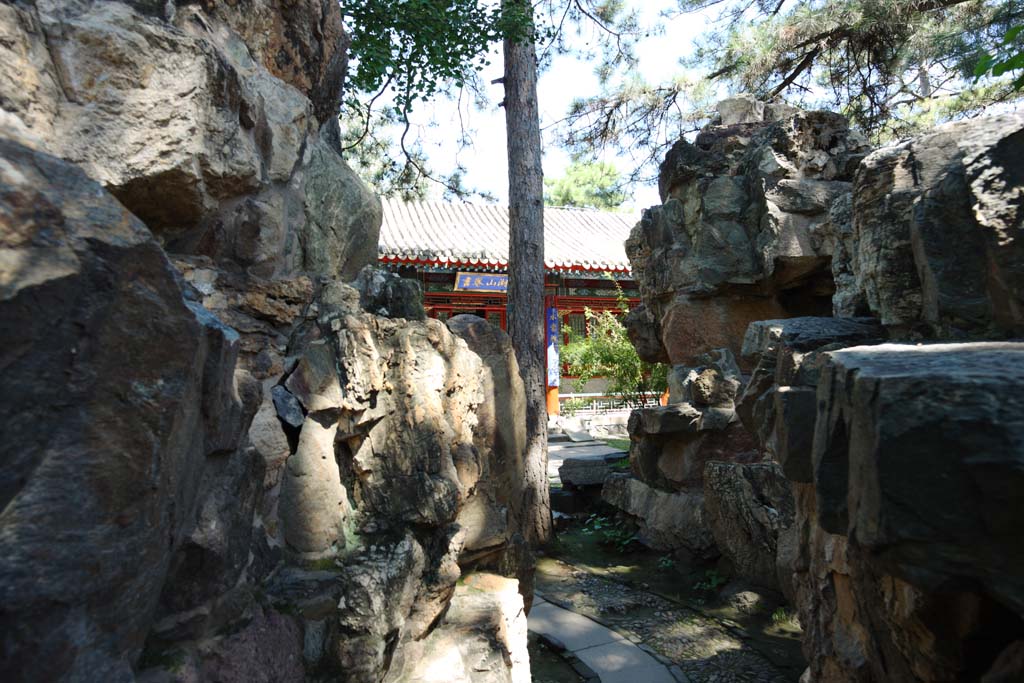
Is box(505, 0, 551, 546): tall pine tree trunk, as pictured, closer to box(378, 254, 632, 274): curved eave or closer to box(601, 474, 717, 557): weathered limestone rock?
box(601, 474, 717, 557): weathered limestone rock

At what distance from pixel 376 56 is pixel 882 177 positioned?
275cm

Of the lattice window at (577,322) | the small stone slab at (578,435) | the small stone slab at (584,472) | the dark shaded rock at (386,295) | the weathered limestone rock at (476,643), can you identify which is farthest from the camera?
the lattice window at (577,322)

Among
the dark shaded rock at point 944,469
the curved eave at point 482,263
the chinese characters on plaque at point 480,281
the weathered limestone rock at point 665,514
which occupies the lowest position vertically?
the weathered limestone rock at point 665,514

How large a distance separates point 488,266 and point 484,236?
4.67 ft

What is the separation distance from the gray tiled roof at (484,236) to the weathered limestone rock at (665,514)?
Result: 5.41 m

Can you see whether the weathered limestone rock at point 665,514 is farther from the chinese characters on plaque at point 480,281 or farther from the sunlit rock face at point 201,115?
the chinese characters on plaque at point 480,281

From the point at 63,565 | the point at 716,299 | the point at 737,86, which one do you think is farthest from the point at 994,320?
the point at 737,86

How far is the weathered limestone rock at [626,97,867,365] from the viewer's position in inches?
213

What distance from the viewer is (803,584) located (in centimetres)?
260

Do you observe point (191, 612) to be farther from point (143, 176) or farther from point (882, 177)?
point (882, 177)

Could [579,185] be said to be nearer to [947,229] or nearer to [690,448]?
[690,448]

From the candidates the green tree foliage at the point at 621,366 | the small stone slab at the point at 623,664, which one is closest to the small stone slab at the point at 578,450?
the green tree foliage at the point at 621,366

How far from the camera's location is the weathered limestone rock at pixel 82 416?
0.94 m

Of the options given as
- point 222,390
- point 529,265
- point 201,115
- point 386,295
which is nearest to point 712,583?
point 529,265
